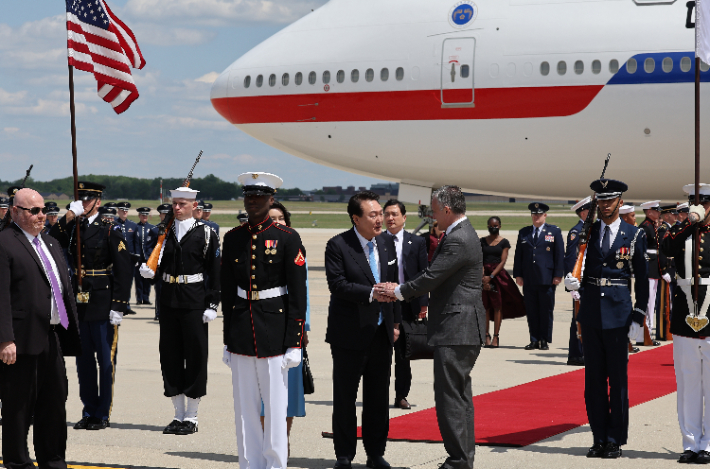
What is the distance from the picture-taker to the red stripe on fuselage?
1945cm

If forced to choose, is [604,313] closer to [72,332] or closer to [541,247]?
[72,332]

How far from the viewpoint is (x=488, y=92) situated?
65.3ft

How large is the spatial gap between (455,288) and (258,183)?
1.59 meters

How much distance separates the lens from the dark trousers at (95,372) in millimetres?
8273

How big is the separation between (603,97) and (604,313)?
12.7 m

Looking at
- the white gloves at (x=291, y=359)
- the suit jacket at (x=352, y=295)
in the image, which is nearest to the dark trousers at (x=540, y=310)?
the suit jacket at (x=352, y=295)

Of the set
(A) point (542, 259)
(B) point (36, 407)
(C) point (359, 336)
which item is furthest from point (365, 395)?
(A) point (542, 259)

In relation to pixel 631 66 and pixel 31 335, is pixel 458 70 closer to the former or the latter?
pixel 631 66

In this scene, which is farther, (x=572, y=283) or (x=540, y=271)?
(x=540, y=271)

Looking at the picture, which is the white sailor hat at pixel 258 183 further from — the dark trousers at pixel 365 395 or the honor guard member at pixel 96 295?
the honor guard member at pixel 96 295

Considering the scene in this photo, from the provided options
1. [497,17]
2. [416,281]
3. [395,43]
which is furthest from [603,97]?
[416,281]

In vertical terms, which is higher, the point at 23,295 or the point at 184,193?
the point at 184,193

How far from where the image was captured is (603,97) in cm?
1925

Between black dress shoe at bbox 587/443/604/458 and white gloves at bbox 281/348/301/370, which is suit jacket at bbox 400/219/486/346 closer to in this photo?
white gloves at bbox 281/348/301/370
